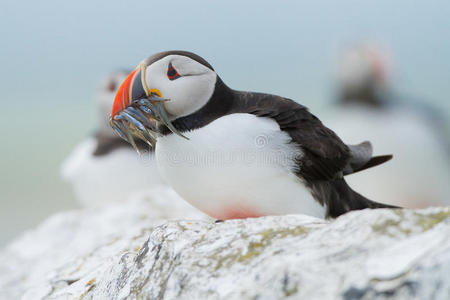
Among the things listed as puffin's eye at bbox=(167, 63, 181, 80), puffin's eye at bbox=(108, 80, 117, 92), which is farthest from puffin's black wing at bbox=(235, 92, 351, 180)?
puffin's eye at bbox=(108, 80, 117, 92)

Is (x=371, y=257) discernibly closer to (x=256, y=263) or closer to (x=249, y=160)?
(x=256, y=263)

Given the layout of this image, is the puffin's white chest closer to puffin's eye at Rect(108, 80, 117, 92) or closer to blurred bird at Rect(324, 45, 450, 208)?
puffin's eye at Rect(108, 80, 117, 92)

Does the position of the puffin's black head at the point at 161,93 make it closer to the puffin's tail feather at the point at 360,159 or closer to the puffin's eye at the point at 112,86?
the puffin's tail feather at the point at 360,159

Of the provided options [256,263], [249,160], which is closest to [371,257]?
[256,263]

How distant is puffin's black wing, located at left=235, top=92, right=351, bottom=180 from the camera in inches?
135

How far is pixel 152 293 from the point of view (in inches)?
104

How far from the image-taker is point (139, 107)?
10.7 ft

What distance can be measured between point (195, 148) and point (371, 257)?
1.26 m

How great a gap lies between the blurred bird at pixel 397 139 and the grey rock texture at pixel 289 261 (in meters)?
6.54

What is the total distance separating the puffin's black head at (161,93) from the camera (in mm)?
3248

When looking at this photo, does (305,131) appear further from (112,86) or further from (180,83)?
(112,86)

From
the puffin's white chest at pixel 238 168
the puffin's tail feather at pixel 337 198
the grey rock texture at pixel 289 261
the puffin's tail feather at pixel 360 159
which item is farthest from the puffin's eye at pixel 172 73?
the puffin's tail feather at pixel 360 159

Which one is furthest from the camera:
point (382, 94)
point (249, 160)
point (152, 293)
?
point (382, 94)

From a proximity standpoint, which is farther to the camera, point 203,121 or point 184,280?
point 203,121
